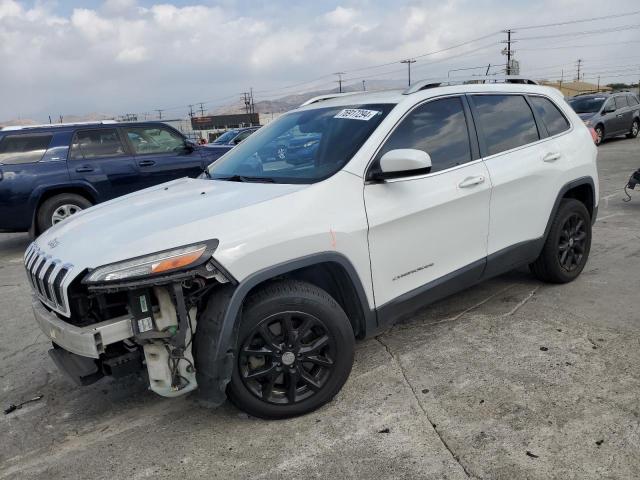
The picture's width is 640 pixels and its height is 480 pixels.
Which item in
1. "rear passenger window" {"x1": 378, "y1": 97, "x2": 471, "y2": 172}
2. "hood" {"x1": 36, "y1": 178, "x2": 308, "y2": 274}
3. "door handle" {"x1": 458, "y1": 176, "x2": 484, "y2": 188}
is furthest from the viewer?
→ "door handle" {"x1": 458, "y1": 176, "x2": 484, "y2": 188}

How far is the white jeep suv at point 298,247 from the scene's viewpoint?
256 cm

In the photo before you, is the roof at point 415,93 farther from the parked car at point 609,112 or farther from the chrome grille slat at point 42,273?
the parked car at point 609,112

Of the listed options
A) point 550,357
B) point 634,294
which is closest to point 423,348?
point 550,357

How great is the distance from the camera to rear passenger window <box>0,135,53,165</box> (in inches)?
291

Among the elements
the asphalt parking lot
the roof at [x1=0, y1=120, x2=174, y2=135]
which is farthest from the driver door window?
the asphalt parking lot

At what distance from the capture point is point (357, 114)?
351cm

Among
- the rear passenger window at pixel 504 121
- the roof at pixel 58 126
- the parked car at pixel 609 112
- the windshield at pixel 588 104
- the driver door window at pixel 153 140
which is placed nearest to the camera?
the rear passenger window at pixel 504 121

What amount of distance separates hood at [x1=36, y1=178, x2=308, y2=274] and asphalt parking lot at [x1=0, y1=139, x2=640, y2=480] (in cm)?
104

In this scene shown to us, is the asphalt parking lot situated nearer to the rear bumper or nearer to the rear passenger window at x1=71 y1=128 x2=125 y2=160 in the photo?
the rear bumper

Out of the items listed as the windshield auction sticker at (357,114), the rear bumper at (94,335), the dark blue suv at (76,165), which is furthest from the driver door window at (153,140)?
the rear bumper at (94,335)

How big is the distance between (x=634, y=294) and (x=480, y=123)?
201 cm

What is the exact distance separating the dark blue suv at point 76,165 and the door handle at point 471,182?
17.0 feet

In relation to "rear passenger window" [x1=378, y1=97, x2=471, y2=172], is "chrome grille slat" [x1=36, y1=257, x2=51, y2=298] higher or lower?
lower

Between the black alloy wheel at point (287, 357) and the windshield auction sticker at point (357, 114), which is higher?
the windshield auction sticker at point (357, 114)
